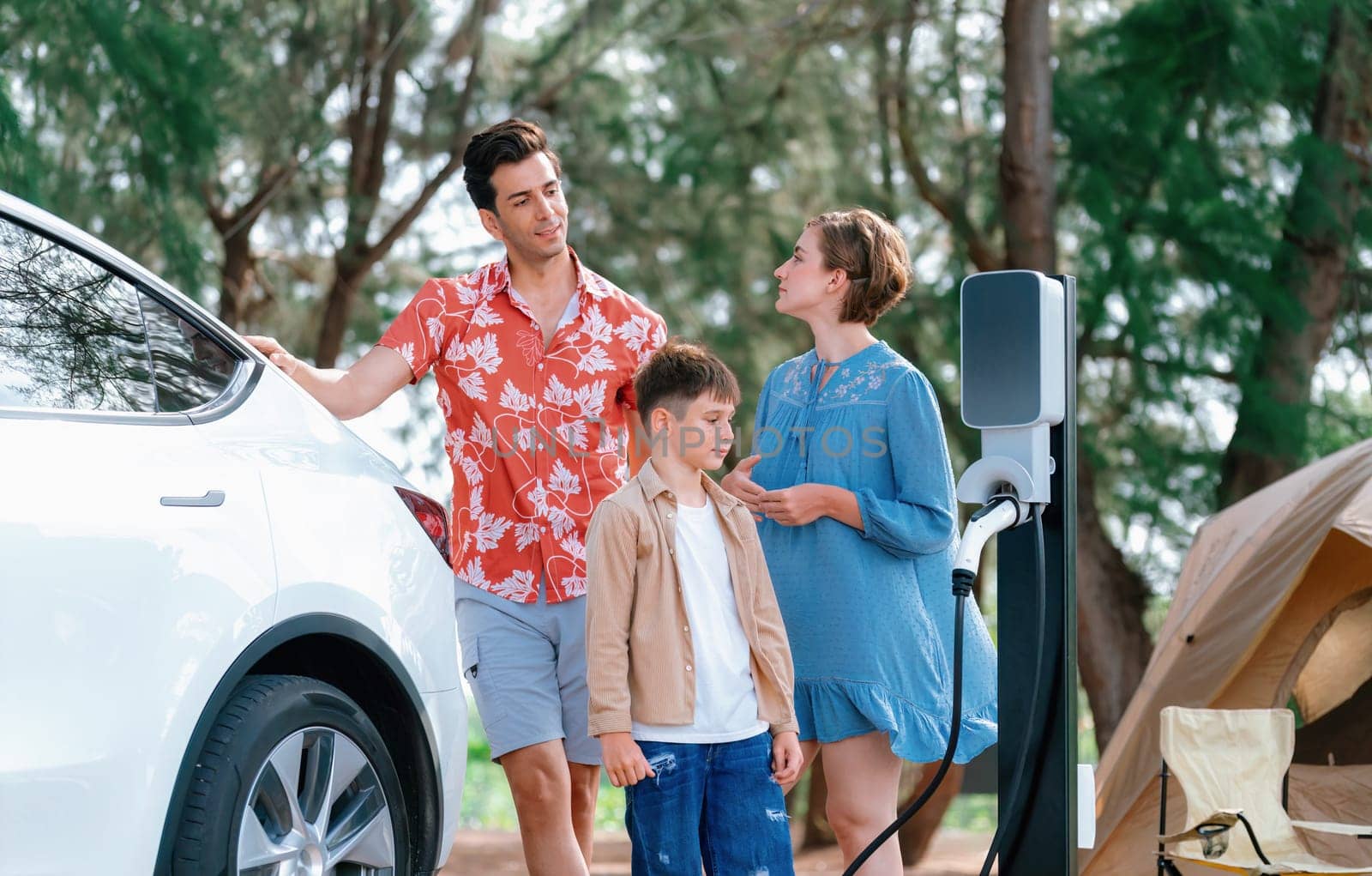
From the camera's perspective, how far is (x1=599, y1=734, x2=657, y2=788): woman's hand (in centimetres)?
288

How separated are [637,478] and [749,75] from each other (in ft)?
22.4

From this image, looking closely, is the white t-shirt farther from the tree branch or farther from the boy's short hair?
the tree branch

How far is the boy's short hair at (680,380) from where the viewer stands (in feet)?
10.1

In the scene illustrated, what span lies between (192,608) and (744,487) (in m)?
1.28

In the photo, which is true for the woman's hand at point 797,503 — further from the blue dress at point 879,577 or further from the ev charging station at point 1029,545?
the ev charging station at point 1029,545

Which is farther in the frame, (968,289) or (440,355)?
(440,355)

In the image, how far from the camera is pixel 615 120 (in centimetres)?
981

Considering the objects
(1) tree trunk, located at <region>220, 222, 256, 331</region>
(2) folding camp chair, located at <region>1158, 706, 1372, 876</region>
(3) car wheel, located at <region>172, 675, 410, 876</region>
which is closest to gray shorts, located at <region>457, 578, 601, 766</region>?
(3) car wheel, located at <region>172, 675, 410, 876</region>

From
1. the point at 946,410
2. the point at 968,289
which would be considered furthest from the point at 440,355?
the point at 946,410

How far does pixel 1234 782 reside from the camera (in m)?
5.29

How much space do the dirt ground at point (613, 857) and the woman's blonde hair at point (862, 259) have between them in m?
6.66

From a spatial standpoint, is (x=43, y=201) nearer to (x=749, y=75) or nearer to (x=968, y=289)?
(x=749, y=75)

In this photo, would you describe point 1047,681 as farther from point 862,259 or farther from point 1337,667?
point 1337,667

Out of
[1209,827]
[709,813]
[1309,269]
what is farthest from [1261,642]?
[709,813]
